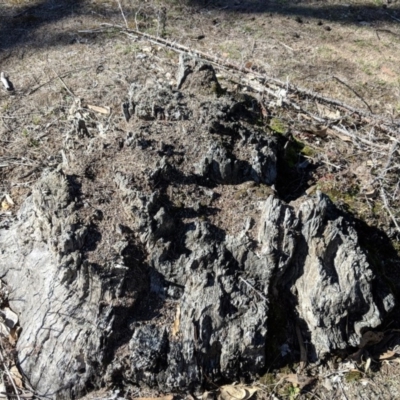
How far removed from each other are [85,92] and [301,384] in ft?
14.0

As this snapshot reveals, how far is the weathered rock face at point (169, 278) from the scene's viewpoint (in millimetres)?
2975

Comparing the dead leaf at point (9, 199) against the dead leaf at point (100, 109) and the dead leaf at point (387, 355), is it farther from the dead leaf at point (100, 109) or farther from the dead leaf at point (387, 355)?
the dead leaf at point (387, 355)

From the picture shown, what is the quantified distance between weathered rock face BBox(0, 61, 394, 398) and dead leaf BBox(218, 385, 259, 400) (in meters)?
0.07

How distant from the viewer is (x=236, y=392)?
3.04m

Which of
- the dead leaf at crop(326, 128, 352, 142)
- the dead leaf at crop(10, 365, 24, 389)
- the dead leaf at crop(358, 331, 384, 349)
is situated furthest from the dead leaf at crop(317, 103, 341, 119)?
the dead leaf at crop(10, 365, 24, 389)

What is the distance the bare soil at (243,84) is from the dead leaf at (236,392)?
0.12m

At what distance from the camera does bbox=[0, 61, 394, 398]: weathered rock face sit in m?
2.97

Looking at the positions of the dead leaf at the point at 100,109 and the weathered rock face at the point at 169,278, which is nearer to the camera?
the weathered rock face at the point at 169,278

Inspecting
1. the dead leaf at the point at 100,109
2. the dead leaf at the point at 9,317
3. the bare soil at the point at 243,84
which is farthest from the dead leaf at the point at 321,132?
the dead leaf at the point at 9,317

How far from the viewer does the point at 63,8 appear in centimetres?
800

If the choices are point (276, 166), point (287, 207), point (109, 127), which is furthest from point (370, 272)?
point (109, 127)

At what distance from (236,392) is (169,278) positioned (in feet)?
2.80

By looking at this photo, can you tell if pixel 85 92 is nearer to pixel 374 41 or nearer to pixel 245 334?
pixel 245 334

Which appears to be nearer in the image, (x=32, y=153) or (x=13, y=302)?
(x=13, y=302)
